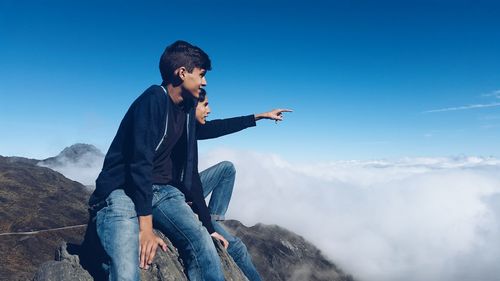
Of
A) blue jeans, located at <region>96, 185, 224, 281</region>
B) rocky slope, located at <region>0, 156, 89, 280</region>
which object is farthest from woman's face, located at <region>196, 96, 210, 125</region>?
rocky slope, located at <region>0, 156, 89, 280</region>

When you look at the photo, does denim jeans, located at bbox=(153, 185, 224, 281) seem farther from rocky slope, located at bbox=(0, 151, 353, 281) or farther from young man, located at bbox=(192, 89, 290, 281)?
young man, located at bbox=(192, 89, 290, 281)

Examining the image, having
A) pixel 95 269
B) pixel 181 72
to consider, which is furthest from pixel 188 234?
pixel 181 72

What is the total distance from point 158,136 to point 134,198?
4.68ft

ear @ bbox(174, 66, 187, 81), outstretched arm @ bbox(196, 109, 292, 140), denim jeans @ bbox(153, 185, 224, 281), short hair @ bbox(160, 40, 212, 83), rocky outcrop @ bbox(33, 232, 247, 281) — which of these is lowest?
rocky outcrop @ bbox(33, 232, 247, 281)

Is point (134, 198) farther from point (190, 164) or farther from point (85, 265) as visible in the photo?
point (85, 265)

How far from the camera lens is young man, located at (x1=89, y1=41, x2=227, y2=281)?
729 centimetres

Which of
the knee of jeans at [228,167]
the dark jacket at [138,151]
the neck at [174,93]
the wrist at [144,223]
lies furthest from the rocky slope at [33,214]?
the neck at [174,93]

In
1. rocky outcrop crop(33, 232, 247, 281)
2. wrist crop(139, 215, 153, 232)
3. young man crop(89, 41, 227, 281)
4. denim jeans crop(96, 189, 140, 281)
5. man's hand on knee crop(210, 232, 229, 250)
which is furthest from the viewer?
man's hand on knee crop(210, 232, 229, 250)

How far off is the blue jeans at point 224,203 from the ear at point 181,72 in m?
3.65

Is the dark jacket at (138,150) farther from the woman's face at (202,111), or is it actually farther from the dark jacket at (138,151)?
the woman's face at (202,111)

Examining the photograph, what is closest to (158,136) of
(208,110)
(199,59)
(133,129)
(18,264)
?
(133,129)

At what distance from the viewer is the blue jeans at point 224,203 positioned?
10898mm

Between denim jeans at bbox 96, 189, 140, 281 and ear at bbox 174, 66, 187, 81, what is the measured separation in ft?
9.84

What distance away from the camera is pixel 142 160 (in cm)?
738
